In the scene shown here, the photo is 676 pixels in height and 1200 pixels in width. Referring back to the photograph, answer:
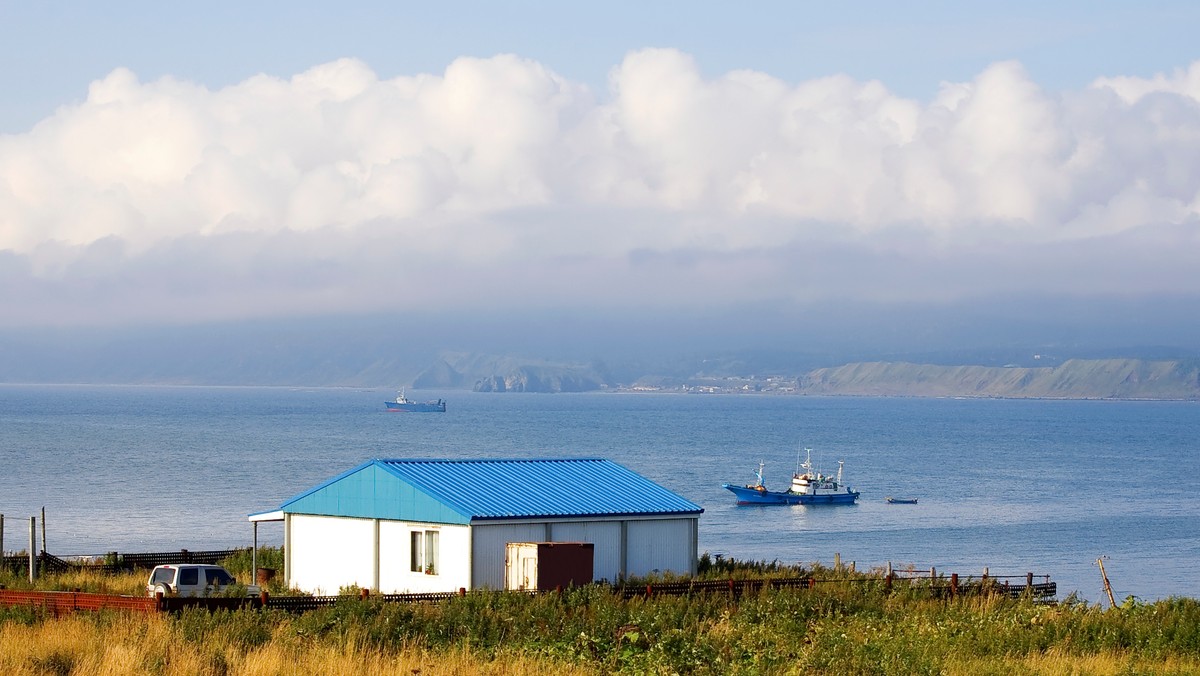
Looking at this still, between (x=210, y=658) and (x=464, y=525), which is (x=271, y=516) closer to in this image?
(x=464, y=525)

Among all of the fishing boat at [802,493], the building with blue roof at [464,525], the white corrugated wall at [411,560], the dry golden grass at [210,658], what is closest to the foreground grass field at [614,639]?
the dry golden grass at [210,658]

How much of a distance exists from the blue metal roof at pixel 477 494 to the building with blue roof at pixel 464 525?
0.08 ft

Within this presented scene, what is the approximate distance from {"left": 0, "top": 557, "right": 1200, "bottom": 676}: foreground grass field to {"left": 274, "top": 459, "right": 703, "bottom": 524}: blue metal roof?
567cm

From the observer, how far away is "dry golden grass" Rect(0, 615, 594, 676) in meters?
17.0

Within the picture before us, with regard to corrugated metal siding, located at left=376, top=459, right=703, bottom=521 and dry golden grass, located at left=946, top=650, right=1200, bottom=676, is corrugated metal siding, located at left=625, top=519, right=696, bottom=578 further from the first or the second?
dry golden grass, located at left=946, top=650, right=1200, bottom=676

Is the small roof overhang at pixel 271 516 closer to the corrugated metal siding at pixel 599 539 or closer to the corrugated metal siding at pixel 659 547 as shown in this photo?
the corrugated metal siding at pixel 599 539

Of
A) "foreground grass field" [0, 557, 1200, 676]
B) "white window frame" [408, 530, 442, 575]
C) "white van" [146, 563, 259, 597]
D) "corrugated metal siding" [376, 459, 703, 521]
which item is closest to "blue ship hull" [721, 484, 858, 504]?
"corrugated metal siding" [376, 459, 703, 521]

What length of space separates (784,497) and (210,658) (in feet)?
302

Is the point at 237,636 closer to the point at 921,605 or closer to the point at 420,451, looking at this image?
the point at 921,605

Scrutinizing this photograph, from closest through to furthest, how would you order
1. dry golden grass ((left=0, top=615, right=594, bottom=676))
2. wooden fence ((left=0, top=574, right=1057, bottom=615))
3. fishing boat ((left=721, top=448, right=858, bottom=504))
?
dry golden grass ((left=0, top=615, right=594, bottom=676)) → wooden fence ((left=0, top=574, right=1057, bottom=615)) → fishing boat ((left=721, top=448, right=858, bottom=504))

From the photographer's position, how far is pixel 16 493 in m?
93.8

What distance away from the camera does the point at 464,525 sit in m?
32.9

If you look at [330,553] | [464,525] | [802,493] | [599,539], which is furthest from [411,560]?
[802,493]

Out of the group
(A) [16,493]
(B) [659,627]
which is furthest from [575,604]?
(A) [16,493]
